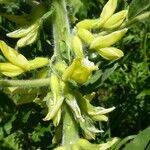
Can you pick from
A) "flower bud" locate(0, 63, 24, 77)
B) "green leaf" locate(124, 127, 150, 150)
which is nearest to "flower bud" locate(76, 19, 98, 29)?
"flower bud" locate(0, 63, 24, 77)

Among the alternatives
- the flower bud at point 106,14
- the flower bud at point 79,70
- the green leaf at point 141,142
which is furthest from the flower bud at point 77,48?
the green leaf at point 141,142

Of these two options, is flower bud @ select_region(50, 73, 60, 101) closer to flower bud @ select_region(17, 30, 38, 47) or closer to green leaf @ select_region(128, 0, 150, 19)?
flower bud @ select_region(17, 30, 38, 47)

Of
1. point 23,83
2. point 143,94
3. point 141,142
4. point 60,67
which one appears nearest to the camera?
point 23,83

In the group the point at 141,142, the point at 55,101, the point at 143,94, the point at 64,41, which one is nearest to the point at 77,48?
the point at 64,41

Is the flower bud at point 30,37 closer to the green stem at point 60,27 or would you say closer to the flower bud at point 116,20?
the green stem at point 60,27

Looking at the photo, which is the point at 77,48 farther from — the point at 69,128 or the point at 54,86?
the point at 69,128

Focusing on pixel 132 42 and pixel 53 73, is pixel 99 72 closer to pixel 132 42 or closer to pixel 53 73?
pixel 53 73
